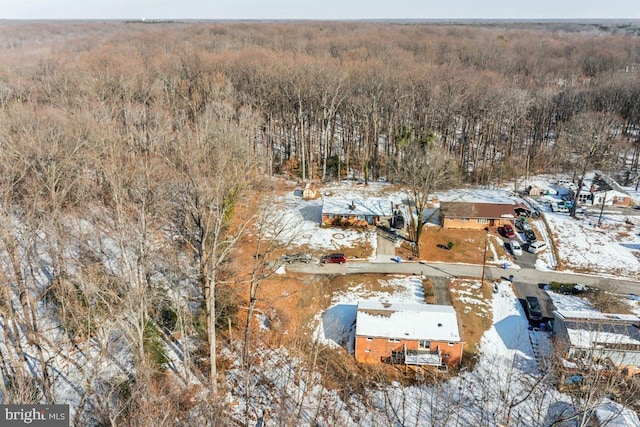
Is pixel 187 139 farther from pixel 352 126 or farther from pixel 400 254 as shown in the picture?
pixel 352 126

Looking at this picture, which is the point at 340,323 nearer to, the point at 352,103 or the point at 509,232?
the point at 509,232

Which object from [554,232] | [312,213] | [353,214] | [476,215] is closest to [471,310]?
[476,215]

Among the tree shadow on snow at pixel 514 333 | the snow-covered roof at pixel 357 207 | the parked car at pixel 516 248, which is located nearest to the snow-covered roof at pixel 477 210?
the parked car at pixel 516 248

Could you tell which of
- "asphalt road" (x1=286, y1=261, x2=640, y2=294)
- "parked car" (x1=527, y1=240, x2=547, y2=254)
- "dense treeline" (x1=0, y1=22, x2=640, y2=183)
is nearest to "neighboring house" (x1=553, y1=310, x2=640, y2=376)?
"asphalt road" (x1=286, y1=261, x2=640, y2=294)

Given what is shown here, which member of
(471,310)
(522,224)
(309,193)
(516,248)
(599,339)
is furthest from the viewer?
(309,193)

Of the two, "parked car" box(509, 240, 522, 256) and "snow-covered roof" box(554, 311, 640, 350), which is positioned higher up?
"snow-covered roof" box(554, 311, 640, 350)

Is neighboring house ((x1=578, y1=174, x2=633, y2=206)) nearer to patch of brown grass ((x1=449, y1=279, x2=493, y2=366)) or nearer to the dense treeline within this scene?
the dense treeline
